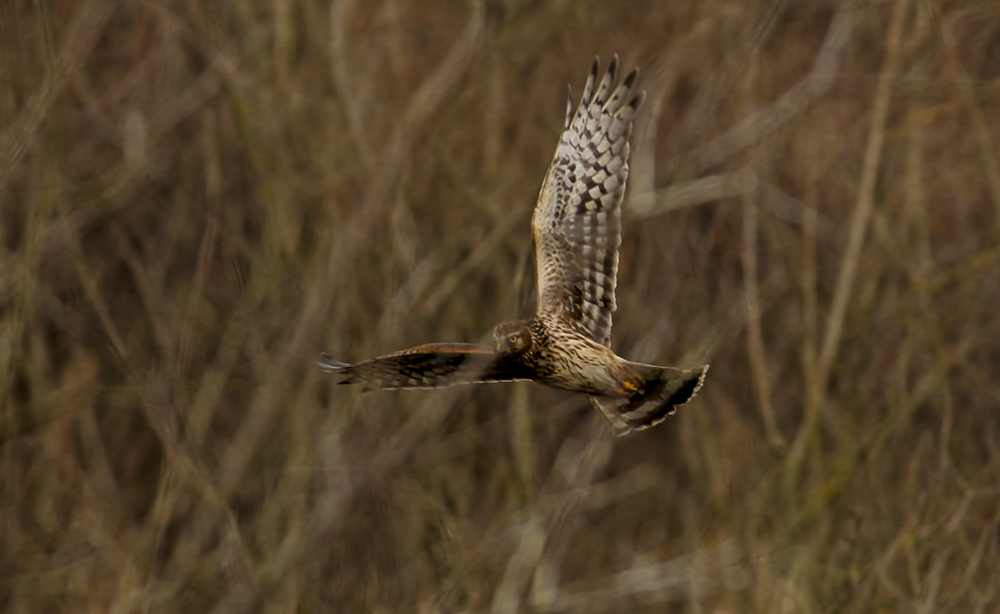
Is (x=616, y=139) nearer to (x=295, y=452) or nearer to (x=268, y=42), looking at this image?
(x=295, y=452)

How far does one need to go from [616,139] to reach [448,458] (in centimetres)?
405

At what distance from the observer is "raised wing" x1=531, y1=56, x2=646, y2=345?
7121mm

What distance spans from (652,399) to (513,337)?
27.6 inches

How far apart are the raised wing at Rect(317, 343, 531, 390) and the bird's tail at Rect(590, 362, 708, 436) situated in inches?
18.4

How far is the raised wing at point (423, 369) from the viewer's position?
6148 millimetres

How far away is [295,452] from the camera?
895 centimetres

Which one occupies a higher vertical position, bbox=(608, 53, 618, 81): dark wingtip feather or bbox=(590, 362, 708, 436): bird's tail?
bbox=(608, 53, 618, 81): dark wingtip feather

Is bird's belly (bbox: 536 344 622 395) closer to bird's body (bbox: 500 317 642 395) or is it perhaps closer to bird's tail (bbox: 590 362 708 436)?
bird's body (bbox: 500 317 642 395)

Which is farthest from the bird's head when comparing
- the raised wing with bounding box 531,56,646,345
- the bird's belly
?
the raised wing with bounding box 531,56,646,345

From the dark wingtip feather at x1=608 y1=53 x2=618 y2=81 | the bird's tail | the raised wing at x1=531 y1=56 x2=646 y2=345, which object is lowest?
the bird's tail

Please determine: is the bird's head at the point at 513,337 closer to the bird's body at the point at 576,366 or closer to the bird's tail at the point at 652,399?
the bird's body at the point at 576,366

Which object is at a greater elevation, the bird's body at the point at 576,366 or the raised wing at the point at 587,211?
the raised wing at the point at 587,211

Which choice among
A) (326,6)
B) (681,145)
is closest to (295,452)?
(681,145)

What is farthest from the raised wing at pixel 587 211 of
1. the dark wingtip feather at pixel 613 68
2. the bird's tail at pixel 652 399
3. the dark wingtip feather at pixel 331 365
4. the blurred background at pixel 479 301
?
the dark wingtip feather at pixel 331 365
